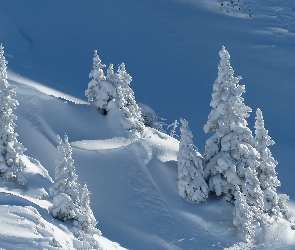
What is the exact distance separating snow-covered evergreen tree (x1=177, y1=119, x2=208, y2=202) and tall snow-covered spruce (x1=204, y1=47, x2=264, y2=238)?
105 cm

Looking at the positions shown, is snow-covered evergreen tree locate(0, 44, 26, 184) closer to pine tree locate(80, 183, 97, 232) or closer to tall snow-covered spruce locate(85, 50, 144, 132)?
pine tree locate(80, 183, 97, 232)

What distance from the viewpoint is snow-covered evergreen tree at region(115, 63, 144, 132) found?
37.9m

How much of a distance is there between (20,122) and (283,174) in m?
22.2

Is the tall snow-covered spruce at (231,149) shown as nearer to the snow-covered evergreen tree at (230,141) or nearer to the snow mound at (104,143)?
the snow-covered evergreen tree at (230,141)

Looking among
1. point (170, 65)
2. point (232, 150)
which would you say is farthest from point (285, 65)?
point (232, 150)

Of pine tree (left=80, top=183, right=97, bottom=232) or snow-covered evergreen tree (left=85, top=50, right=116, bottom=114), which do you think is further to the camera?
snow-covered evergreen tree (left=85, top=50, right=116, bottom=114)

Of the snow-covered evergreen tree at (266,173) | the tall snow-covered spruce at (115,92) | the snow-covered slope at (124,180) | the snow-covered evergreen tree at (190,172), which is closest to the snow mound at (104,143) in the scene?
the snow-covered slope at (124,180)

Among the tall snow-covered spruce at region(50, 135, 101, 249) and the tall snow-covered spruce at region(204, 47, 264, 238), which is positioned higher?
the tall snow-covered spruce at region(204, 47, 264, 238)

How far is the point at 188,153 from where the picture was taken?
114ft

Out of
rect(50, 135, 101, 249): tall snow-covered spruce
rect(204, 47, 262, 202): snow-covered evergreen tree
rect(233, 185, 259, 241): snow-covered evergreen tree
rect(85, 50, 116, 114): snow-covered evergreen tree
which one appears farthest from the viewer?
rect(85, 50, 116, 114): snow-covered evergreen tree

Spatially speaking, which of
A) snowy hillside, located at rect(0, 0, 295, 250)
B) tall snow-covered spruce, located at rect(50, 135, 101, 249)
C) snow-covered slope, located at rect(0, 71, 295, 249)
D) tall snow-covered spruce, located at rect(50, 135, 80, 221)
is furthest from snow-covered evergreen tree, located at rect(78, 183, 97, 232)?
snow-covered slope, located at rect(0, 71, 295, 249)

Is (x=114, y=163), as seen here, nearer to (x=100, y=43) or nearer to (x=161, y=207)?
(x=161, y=207)

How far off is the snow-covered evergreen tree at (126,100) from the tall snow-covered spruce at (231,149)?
218 inches

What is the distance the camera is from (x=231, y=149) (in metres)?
35.4
